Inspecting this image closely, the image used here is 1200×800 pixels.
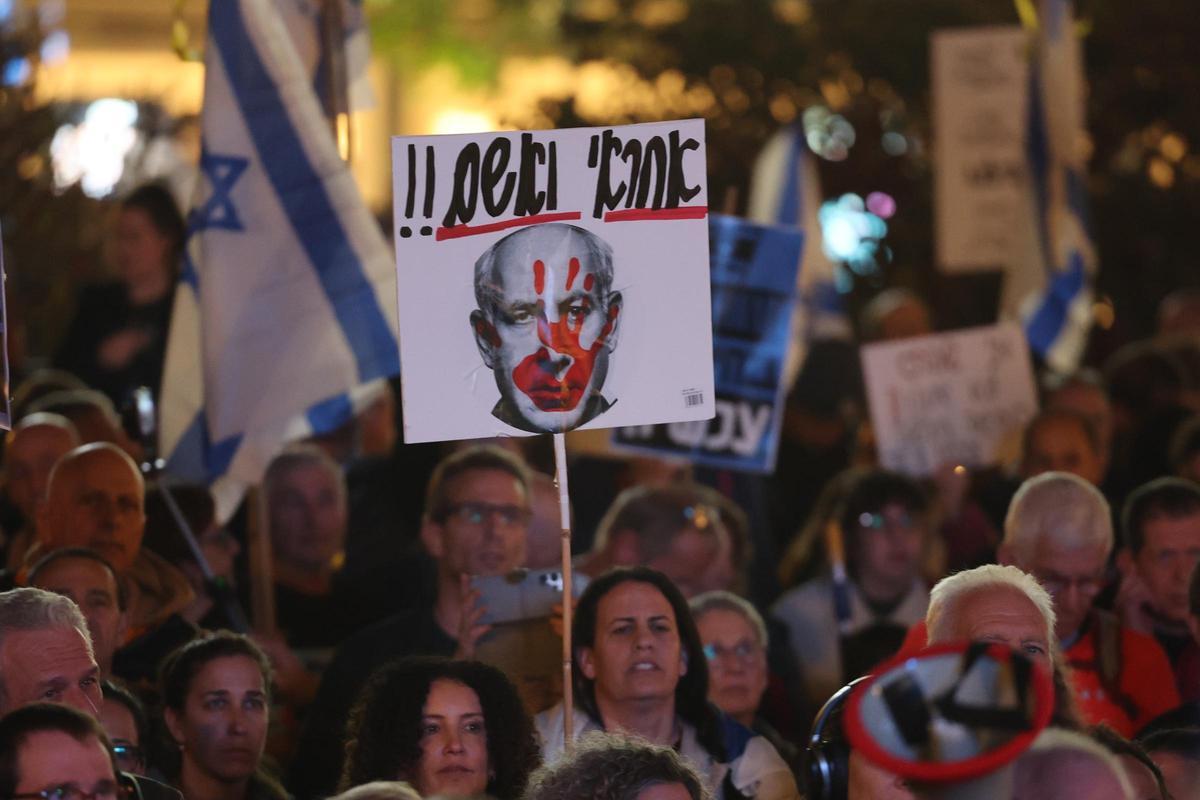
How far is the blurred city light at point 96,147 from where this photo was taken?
1048 cm

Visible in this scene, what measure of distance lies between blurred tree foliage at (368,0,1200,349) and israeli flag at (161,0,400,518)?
5.42 meters

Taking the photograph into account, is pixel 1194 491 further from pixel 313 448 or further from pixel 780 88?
pixel 780 88

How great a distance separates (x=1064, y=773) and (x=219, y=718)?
276 cm

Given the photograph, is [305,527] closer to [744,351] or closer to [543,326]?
[744,351]

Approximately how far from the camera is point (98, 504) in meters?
6.03

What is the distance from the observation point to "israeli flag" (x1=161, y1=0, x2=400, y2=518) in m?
6.74

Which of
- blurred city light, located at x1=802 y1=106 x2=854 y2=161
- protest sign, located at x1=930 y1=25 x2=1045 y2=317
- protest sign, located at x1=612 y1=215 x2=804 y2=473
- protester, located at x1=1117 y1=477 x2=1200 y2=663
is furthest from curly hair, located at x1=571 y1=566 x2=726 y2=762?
blurred city light, located at x1=802 y1=106 x2=854 y2=161

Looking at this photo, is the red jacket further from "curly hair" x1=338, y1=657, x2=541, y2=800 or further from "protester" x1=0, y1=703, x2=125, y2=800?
"protester" x1=0, y1=703, x2=125, y2=800

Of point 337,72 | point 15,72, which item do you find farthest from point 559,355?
point 15,72

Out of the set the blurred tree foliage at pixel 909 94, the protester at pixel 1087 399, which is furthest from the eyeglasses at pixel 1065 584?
the blurred tree foliage at pixel 909 94

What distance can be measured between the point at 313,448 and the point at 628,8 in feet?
19.6

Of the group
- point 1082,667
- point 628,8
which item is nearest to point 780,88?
point 628,8

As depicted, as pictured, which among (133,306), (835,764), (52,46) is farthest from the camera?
(52,46)

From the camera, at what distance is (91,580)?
541 centimetres
